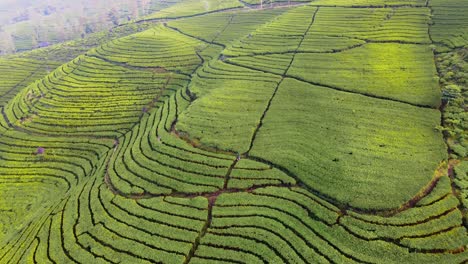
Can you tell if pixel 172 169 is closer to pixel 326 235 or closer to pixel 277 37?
pixel 326 235

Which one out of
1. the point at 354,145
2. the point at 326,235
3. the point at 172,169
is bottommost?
the point at 326,235

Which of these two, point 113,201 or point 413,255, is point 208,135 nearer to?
point 113,201

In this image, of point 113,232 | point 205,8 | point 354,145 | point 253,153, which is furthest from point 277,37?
point 205,8

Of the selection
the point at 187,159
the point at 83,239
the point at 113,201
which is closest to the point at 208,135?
the point at 187,159

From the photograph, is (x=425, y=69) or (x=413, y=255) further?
(x=425, y=69)

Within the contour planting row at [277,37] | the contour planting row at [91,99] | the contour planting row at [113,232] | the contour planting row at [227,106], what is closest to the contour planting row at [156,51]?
the contour planting row at [91,99]

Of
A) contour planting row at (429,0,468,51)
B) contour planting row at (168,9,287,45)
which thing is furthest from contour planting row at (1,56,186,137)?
contour planting row at (429,0,468,51)

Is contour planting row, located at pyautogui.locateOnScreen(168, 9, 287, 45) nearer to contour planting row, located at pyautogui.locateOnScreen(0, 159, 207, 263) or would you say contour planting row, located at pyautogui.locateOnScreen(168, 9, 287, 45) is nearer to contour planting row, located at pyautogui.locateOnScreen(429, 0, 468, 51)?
Answer: contour planting row, located at pyautogui.locateOnScreen(429, 0, 468, 51)

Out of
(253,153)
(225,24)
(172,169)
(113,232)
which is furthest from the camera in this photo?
(225,24)

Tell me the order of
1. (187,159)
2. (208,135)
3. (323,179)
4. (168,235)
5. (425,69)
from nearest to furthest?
1. (168,235)
2. (323,179)
3. (187,159)
4. (208,135)
5. (425,69)
